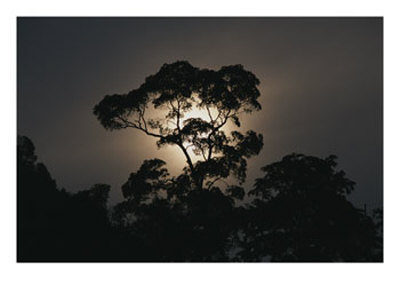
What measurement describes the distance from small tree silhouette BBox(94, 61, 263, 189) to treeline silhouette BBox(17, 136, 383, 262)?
745 millimetres

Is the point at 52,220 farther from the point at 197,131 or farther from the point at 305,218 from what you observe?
→ the point at 305,218

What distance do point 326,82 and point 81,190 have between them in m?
8.33

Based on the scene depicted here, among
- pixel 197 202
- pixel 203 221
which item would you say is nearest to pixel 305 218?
pixel 203 221

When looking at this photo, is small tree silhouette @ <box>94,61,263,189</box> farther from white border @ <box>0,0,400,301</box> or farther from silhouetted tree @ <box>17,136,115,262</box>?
white border @ <box>0,0,400,301</box>

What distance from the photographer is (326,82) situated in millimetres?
16125

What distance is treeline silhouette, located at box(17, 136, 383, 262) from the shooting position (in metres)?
A: 12.3

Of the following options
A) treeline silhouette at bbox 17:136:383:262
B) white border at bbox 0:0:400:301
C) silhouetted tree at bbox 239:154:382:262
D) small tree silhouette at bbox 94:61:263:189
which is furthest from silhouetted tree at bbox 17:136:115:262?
silhouetted tree at bbox 239:154:382:262

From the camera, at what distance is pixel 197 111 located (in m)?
15.9

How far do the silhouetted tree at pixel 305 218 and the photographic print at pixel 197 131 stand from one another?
4 centimetres

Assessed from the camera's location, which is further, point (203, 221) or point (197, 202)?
point (197, 202)
